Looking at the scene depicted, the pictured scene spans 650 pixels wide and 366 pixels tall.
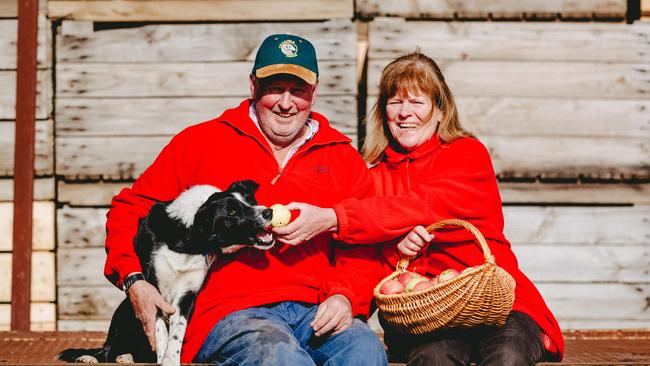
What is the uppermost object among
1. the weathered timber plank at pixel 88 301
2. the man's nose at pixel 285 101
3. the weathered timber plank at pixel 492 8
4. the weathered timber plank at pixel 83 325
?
the weathered timber plank at pixel 492 8

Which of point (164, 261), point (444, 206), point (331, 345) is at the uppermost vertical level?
point (444, 206)

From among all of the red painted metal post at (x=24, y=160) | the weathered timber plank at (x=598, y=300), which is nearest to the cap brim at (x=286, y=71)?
the red painted metal post at (x=24, y=160)

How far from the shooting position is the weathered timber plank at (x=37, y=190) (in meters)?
4.98

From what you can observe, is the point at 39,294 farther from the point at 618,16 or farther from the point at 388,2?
the point at 618,16

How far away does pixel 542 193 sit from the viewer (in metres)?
5.02

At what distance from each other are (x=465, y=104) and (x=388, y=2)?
870mm

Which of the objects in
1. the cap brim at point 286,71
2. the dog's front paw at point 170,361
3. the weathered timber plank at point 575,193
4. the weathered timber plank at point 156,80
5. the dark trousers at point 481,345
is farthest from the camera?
the weathered timber plank at point 575,193

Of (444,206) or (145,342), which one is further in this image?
(145,342)

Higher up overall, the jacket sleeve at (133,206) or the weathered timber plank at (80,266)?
the jacket sleeve at (133,206)

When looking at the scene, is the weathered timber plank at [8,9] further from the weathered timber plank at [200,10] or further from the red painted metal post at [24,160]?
the weathered timber plank at [200,10]

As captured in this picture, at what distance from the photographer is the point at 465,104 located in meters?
4.92

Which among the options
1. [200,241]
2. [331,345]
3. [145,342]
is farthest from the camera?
[145,342]

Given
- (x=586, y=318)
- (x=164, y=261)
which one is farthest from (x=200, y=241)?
(x=586, y=318)

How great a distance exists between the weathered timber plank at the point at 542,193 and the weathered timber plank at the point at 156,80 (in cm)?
64
